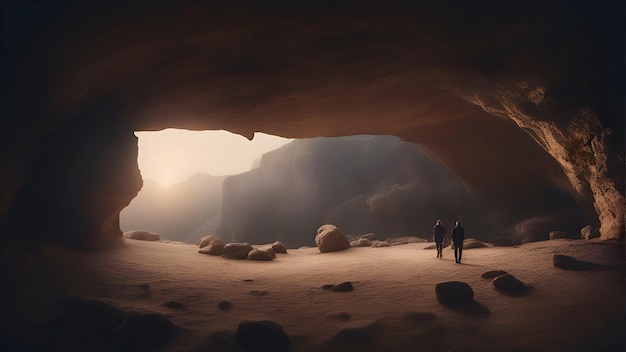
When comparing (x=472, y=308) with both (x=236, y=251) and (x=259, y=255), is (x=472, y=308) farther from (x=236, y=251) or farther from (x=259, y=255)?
(x=236, y=251)

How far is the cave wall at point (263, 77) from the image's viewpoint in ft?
19.8

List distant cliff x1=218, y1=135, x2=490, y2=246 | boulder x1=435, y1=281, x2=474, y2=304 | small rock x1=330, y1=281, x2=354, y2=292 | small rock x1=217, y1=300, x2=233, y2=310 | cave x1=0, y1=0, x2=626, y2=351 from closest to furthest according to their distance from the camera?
cave x1=0, y1=0, x2=626, y2=351
boulder x1=435, y1=281, x2=474, y2=304
small rock x1=217, y1=300, x2=233, y2=310
small rock x1=330, y1=281, x2=354, y2=292
distant cliff x1=218, y1=135, x2=490, y2=246

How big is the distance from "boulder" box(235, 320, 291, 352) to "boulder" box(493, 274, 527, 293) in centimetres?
421

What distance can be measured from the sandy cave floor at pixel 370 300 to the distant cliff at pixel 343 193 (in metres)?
17.5

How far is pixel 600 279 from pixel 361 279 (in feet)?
14.6

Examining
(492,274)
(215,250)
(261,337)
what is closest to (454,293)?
(492,274)

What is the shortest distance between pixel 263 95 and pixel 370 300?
6.46 m

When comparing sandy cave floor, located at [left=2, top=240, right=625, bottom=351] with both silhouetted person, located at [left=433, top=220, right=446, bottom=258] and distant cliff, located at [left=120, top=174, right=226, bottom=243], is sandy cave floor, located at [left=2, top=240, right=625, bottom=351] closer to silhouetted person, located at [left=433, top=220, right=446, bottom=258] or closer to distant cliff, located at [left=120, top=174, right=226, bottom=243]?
silhouetted person, located at [left=433, top=220, right=446, bottom=258]

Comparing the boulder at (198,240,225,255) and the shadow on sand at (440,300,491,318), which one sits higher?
the boulder at (198,240,225,255)

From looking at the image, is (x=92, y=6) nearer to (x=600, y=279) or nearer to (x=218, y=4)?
(x=218, y=4)

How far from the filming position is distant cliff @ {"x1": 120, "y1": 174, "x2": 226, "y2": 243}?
50125mm

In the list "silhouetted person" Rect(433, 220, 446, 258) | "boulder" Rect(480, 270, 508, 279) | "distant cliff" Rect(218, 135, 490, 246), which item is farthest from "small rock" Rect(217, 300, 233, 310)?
"distant cliff" Rect(218, 135, 490, 246)

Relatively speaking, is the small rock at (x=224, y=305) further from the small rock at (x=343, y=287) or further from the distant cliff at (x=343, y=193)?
the distant cliff at (x=343, y=193)

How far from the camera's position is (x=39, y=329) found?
5.54 meters
